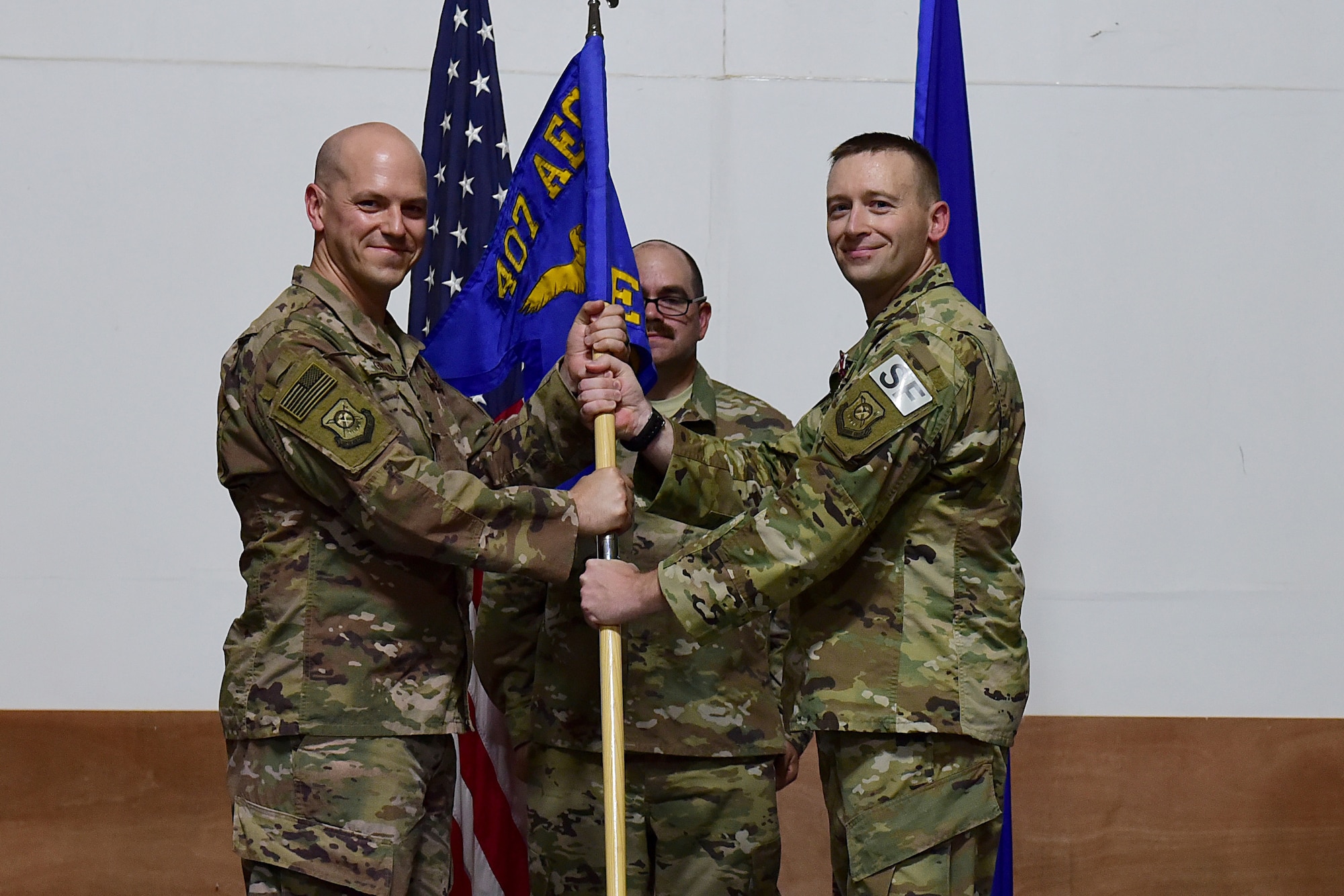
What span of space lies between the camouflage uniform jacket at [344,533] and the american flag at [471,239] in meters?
0.77

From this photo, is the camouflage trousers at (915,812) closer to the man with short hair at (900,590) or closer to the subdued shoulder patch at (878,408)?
the man with short hair at (900,590)

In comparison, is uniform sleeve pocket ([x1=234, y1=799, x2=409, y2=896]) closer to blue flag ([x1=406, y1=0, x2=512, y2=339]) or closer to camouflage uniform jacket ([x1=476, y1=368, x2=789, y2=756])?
camouflage uniform jacket ([x1=476, y1=368, x2=789, y2=756])

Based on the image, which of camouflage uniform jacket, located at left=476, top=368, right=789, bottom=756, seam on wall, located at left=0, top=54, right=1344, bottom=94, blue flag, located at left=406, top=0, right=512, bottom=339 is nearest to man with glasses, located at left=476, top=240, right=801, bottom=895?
camouflage uniform jacket, located at left=476, top=368, right=789, bottom=756

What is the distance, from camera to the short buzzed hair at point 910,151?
2.42 m

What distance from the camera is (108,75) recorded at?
400 centimetres

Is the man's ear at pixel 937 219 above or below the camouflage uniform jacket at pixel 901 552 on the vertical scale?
above

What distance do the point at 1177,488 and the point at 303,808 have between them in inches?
114

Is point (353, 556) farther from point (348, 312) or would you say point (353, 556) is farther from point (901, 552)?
point (901, 552)

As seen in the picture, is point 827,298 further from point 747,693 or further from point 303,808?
point 303,808

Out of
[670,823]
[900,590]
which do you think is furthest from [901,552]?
[670,823]

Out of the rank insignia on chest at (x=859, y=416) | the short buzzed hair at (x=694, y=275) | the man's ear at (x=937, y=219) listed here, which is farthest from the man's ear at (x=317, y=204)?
the man's ear at (x=937, y=219)

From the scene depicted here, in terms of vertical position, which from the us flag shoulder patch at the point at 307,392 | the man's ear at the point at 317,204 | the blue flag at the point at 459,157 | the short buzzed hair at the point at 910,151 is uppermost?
the blue flag at the point at 459,157

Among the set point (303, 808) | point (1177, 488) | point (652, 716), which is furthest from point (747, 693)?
point (1177, 488)

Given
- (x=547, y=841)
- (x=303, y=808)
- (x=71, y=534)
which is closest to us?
(x=303, y=808)
